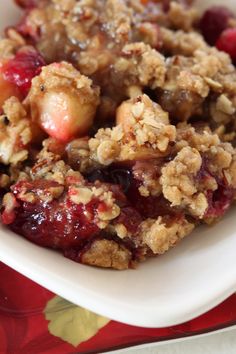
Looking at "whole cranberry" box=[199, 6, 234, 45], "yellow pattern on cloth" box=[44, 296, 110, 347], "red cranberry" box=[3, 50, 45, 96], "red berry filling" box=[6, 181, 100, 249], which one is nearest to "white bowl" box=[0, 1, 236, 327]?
"red berry filling" box=[6, 181, 100, 249]

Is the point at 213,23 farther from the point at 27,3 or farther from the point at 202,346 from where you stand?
the point at 202,346

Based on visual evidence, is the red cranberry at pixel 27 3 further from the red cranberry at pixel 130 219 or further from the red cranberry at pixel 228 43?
the red cranberry at pixel 130 219

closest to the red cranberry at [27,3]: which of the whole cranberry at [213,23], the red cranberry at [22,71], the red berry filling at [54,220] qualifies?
the red cranberry at [22,71]

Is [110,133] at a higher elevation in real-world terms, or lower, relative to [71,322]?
higher

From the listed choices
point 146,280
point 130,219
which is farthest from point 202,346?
point 130,219

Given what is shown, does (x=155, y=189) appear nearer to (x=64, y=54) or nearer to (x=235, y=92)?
(x=235, y=92)
